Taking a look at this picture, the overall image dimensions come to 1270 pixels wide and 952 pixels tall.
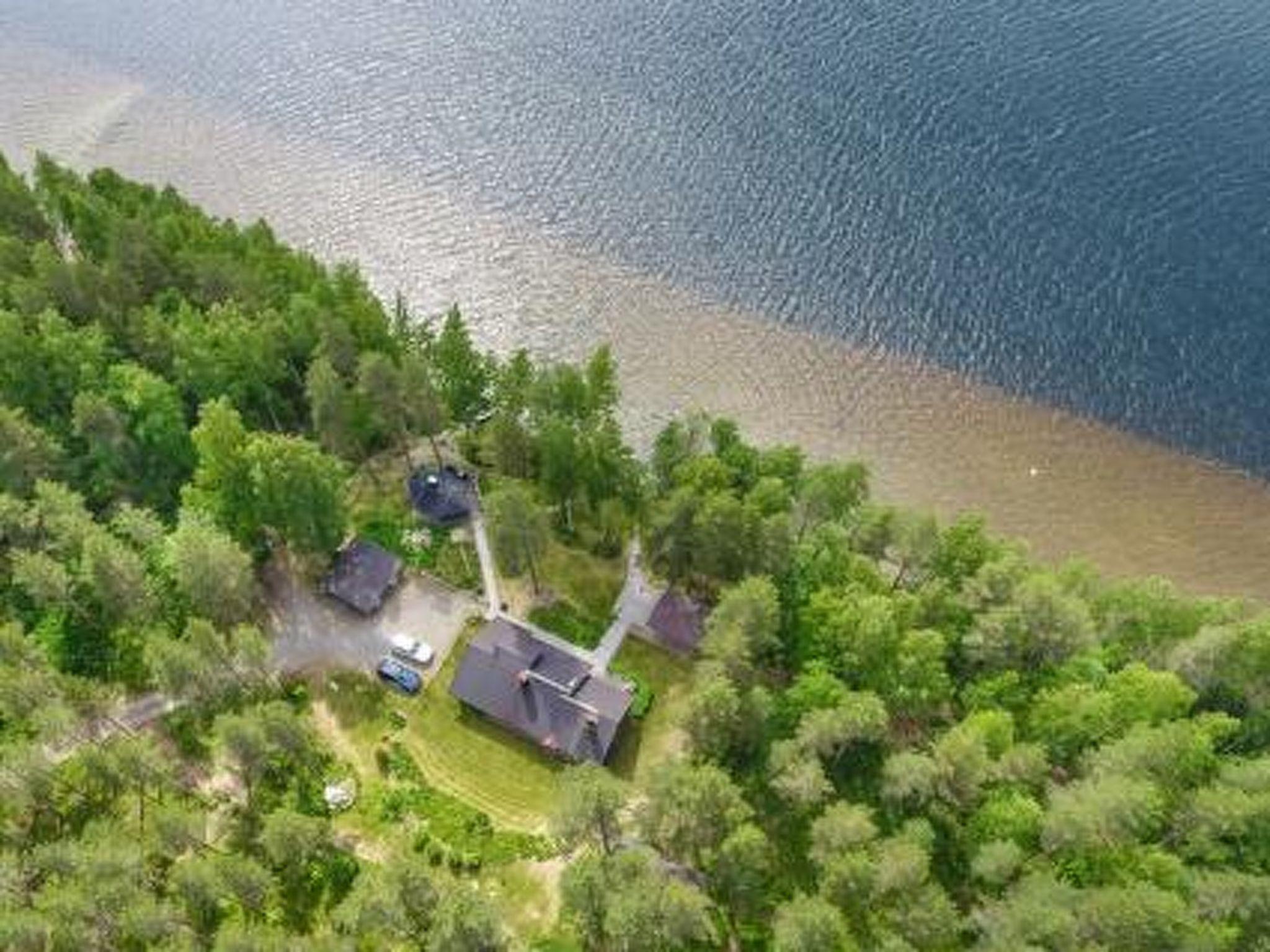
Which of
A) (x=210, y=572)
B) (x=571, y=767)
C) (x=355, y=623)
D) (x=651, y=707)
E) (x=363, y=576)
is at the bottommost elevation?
(x=210, y=572)

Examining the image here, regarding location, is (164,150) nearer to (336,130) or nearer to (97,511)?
(336,130)

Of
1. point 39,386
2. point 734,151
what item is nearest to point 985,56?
point 734,151

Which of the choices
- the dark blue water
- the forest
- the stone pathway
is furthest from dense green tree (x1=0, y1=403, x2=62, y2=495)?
the dark blue water

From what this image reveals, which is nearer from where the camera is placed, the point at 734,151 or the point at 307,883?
the point at 307,883

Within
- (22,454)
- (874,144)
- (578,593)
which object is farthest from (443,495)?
(874,144)

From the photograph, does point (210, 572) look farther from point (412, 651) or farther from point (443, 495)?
point (443, 495)
